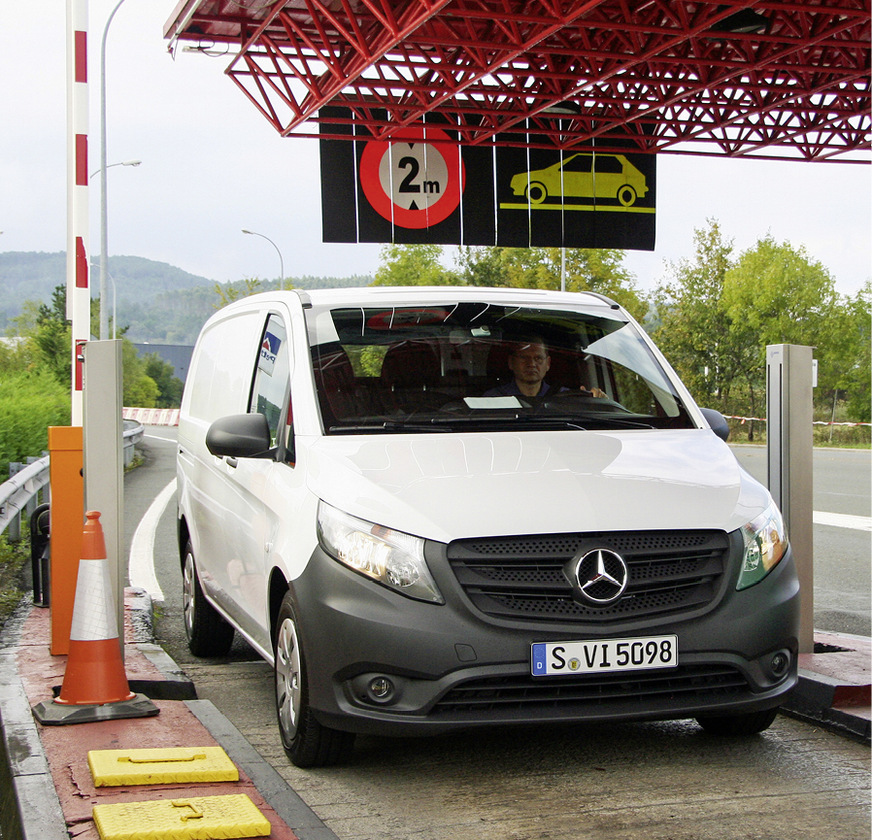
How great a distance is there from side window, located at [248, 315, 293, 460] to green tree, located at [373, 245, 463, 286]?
64835 mm

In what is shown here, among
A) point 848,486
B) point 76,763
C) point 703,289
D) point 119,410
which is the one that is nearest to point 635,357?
point 119,410

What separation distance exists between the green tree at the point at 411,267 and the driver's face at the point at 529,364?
6519cm

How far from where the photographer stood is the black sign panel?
2369 cm

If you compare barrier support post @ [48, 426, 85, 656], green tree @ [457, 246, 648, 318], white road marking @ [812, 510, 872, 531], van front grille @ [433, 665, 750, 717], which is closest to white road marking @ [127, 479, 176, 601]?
barrier support post @ [48, 426, 85, 656]

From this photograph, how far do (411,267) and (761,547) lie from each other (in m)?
68.5

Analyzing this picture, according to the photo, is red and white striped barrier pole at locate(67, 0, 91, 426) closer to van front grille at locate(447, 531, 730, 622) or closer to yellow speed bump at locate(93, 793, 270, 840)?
van front grille at locate(447, 531, 730, 622)

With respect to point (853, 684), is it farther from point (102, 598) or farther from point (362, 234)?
point (362, 234)

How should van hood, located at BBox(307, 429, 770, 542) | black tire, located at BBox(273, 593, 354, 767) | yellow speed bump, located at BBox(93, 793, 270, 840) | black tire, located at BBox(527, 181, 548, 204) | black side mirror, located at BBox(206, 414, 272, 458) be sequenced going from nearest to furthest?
yellow speed bump, located at BBox(93, 793, 270, 840) < van hood, located at BBox(307, 429, 770, 542) < black tire, located at BBox(273, 593, 354, 767) < black side mirror, located at BBox(206, 414, 272, 458) < black tire, located at BBox(527, 181, 548, 204)

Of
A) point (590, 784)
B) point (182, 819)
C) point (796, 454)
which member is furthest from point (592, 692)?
point (796, 454)

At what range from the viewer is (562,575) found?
Answer: 414cm

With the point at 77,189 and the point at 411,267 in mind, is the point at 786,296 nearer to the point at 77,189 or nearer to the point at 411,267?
the point at 411,267

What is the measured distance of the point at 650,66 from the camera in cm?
2278

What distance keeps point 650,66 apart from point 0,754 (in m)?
20.7

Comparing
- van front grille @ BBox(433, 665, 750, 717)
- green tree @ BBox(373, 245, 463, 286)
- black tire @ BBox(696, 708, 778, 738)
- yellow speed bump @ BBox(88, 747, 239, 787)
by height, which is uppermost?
green tree @ BBox(373, 245, 463, 286)
